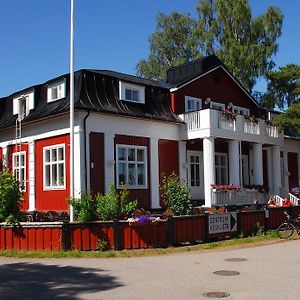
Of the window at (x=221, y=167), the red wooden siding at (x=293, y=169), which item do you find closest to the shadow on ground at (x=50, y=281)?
the window at (x=221, y=167)

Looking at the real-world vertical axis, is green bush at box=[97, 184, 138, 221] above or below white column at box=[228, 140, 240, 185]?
below

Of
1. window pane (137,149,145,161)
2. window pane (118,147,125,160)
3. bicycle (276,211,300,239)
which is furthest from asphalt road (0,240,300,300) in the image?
window pane (137,149,145,161)

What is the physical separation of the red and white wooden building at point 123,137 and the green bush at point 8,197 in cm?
339

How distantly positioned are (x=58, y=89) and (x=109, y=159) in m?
4.46

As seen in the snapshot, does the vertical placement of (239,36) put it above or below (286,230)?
above

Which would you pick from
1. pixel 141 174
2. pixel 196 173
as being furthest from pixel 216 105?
pixel 141 174

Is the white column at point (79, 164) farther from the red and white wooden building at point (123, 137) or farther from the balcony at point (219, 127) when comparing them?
the balcony at point (219, 127)

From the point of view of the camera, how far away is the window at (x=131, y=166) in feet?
73.8

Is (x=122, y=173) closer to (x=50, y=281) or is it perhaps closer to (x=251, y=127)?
(x=251, y=127)

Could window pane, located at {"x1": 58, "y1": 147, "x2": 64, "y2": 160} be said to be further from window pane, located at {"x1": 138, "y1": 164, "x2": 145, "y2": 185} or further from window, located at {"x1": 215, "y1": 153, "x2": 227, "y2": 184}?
window, located at {"x1": 215, "y1": 153, "x2": 227, "y2": 184}

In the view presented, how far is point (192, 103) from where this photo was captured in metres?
27.2

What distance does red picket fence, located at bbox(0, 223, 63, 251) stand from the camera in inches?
613

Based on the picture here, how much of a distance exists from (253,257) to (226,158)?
15305 millimetres

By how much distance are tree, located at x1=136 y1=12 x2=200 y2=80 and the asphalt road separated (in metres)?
37.9
